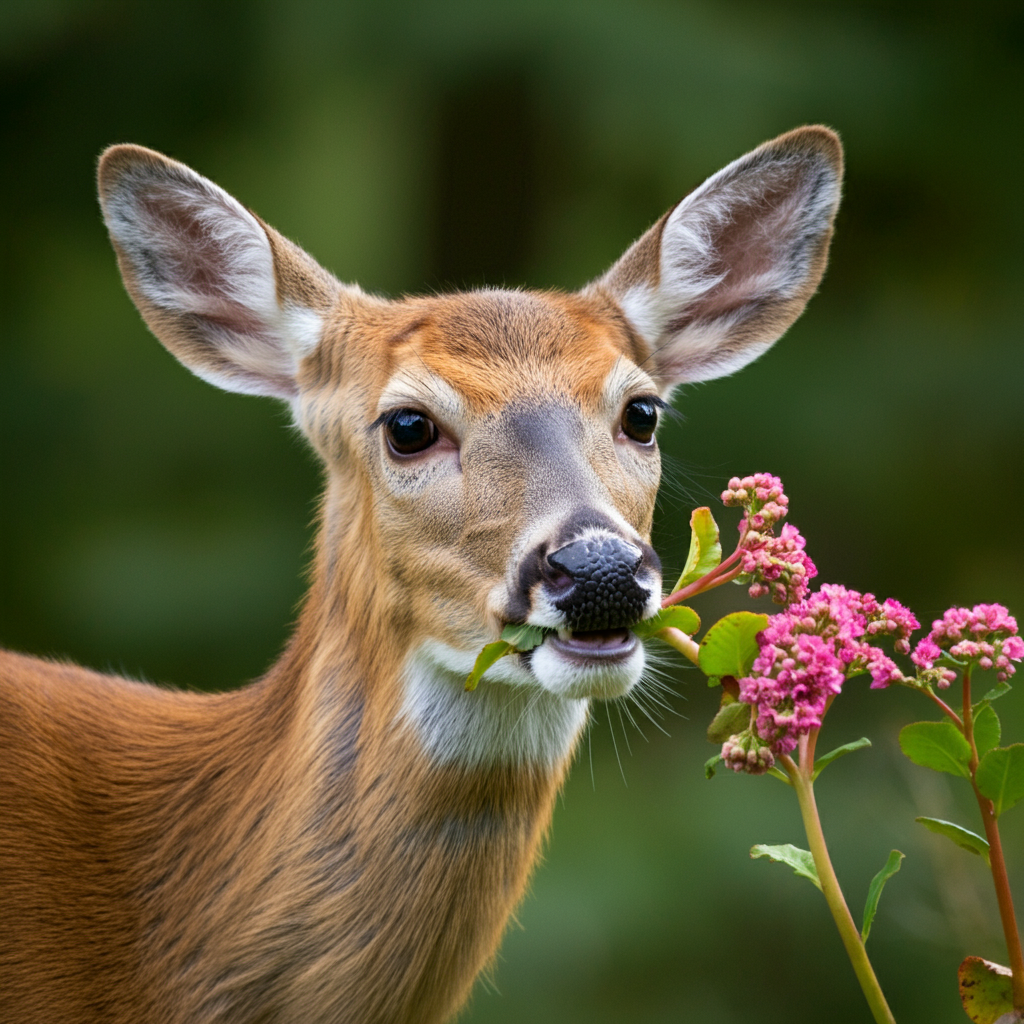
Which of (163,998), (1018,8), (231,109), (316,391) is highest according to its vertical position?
(1018,8)

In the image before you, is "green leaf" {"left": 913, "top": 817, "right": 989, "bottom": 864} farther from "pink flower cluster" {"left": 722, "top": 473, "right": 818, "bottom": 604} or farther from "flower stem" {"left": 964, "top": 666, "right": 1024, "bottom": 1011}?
"pink flower cluster" {"left": 722, "top": 473, "right": 818, "bottom": 604}

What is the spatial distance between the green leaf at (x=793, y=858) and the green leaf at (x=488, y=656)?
748 millimetres

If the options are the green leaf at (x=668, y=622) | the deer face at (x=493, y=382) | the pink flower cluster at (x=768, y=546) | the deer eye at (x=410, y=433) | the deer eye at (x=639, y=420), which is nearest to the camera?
the pink flower cluster at (x=768, y=546)

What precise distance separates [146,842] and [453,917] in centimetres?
84

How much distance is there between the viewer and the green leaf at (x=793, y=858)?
88.1 inches

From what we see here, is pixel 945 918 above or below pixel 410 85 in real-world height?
below

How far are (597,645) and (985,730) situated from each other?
0.80 metres

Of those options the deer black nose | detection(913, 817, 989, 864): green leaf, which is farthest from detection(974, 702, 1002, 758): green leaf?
the deer black nose

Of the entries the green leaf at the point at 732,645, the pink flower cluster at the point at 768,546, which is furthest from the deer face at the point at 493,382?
the green leaf at the point at 732,645

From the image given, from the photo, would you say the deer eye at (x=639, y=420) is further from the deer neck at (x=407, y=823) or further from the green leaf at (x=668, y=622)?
the green leaf at (x=668, y=622)

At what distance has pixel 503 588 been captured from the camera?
3023mm

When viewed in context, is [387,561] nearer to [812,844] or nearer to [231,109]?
[812,844]

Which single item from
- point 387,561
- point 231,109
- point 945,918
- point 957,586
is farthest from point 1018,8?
point 387,561

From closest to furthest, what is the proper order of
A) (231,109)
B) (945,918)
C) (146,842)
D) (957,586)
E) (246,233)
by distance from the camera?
1. (146,842)
2. (246,233)
3. (945,918)
4. (231,109)
5. (957,586)
